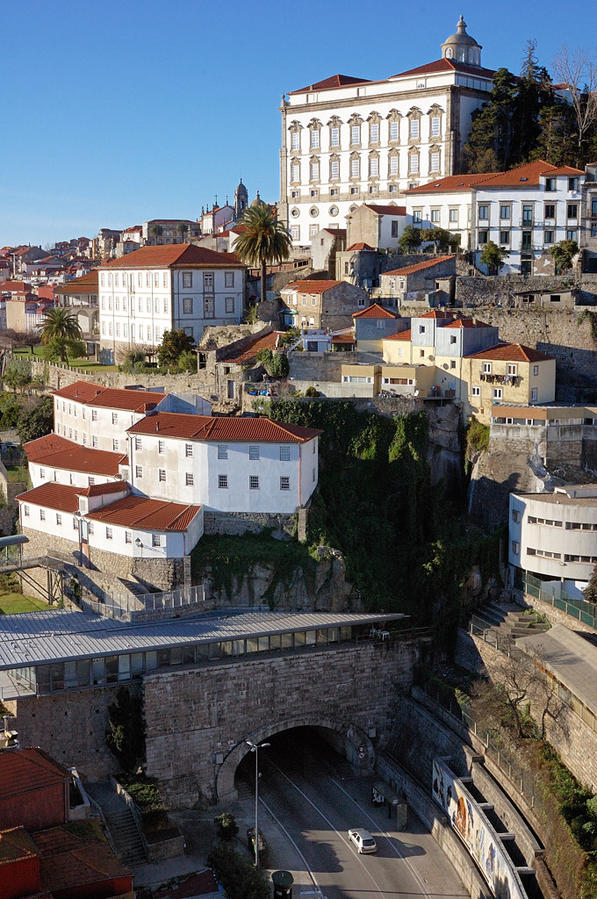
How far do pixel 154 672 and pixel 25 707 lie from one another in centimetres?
487

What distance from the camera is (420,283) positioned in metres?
63.0

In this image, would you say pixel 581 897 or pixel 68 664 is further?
pixel 68 664

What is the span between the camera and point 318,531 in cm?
4556

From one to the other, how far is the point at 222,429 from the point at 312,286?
19224 millimetres

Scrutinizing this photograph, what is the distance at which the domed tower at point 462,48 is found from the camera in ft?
263

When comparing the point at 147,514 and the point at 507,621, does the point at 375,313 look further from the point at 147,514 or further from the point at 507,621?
the point at 507,621

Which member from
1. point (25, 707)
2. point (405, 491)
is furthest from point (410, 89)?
point (25, 707)

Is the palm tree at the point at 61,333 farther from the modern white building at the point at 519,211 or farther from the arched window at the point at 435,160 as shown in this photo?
the arched window at the point at 435,160

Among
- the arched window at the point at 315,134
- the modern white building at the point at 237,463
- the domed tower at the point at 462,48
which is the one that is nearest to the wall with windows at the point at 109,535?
the modern white building at the point at 237,463

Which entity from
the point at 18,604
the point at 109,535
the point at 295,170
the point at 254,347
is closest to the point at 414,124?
the point at 295,170

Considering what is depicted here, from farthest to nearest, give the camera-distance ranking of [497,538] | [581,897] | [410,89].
→ [410,89] → [497,538] → [581,897]

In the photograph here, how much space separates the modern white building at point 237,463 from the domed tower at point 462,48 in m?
46.1

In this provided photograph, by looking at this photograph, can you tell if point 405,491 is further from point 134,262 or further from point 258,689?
point 134,262

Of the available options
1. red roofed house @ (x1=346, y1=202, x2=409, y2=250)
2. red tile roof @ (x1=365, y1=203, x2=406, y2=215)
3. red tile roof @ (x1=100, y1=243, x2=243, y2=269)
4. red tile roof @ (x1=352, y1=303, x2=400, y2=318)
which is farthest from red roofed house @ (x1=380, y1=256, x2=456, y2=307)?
red tile roof @ (x1=100, y1=243, x2=243, y2=269)
